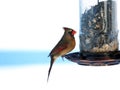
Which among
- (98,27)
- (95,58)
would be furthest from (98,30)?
(95,58)

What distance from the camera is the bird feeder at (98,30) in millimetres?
1812

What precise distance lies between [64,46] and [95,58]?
0.43 ft

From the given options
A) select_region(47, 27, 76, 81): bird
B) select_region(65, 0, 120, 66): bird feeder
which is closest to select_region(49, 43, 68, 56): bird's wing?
select_region(47, 27, 76, 81): bird

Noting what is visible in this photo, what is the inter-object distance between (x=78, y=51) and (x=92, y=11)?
16 cm

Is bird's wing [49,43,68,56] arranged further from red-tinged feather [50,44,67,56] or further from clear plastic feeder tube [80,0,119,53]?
clear plastic feeder tube [80,0,119,53]

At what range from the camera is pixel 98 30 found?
1.86 m

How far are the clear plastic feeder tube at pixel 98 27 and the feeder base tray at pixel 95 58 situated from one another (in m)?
0.04

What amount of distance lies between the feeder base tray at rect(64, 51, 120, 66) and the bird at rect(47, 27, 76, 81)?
6 centimetres

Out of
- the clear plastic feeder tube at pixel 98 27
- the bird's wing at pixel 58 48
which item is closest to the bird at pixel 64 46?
the bird's wing at pixel 58 48

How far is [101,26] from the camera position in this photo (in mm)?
1859

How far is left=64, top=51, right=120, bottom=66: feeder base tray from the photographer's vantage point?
168 centimetres

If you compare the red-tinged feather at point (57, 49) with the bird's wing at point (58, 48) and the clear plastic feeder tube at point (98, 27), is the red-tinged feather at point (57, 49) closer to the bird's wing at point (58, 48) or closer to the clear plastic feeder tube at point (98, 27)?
the bird's wing at point (58, 48)

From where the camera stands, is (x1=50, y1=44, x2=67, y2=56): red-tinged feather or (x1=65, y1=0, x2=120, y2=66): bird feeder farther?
(x1=65, y1=0, x2=120, y2=66): bird feeder

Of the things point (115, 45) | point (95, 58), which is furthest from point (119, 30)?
point (95, 58)
